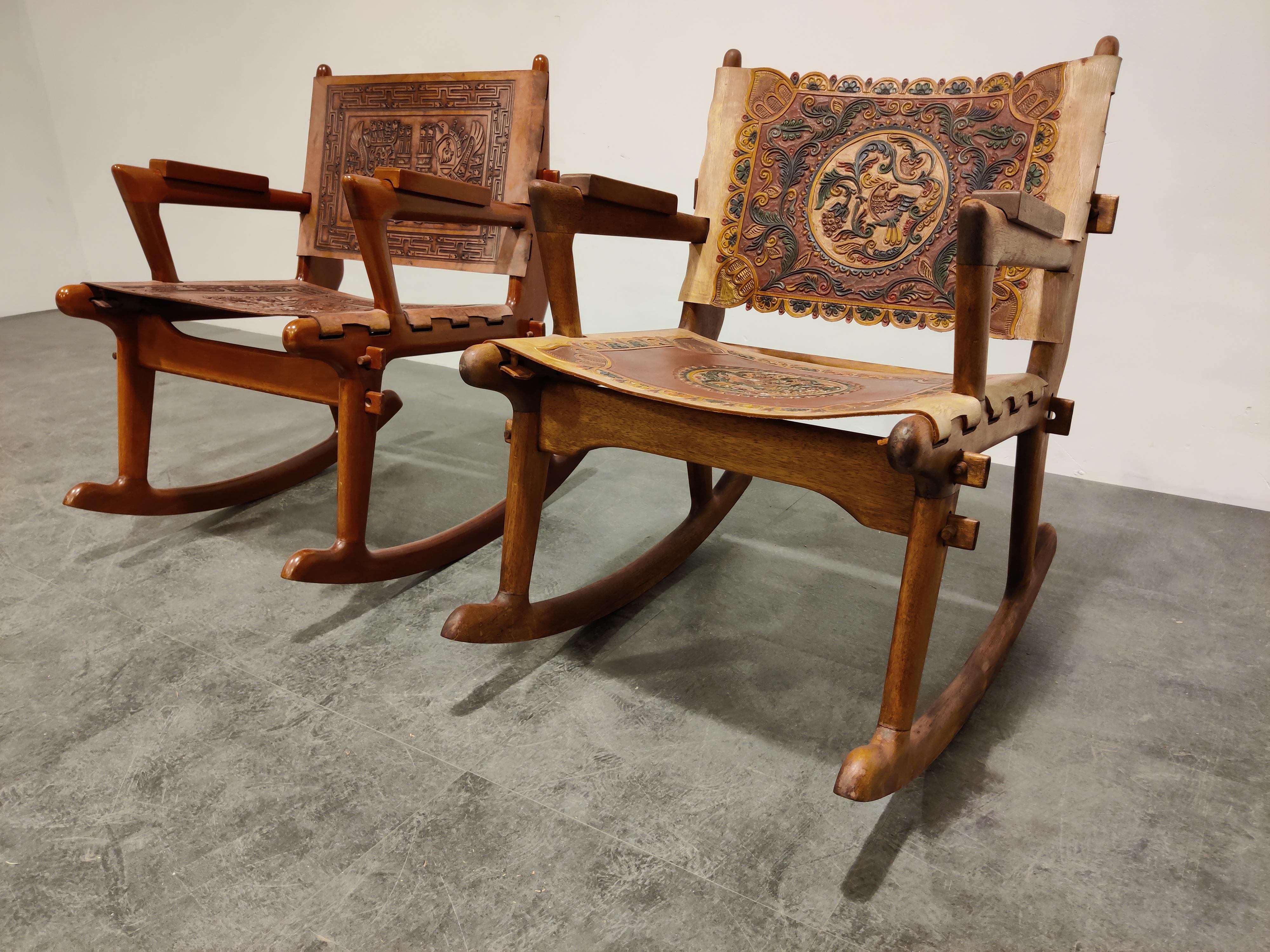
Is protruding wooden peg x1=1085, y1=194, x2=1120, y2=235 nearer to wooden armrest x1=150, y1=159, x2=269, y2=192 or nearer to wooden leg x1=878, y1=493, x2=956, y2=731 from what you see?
wooden leg x1=878, y1=493, x2=956, y2=731

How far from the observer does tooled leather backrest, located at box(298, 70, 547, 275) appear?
1831 mm

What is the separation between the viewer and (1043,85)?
1372 millimetres

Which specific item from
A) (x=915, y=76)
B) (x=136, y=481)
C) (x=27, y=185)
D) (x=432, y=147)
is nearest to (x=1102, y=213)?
(x=915, y=76)

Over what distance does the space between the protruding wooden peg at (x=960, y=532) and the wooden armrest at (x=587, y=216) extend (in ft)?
2.09

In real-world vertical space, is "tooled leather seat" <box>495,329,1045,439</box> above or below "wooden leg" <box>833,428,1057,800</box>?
above

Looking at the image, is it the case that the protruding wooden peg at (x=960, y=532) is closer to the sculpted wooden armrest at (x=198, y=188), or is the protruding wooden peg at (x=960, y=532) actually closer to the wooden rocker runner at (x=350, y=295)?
the wooden rocker runner at (x=350, y=295)

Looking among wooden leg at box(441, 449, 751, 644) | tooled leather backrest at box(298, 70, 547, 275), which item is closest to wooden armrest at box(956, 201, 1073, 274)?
wooden leg at box(441, 449, 751, 644)

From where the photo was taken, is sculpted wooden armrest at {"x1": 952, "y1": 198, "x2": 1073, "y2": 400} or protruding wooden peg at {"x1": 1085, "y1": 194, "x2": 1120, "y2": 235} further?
protruding wooden peg at {"x1": 1085, "y1": 194, "x2": 1120, "y2": 235}

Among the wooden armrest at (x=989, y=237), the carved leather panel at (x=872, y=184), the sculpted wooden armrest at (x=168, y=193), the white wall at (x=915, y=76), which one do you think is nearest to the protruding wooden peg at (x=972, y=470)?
the wooden armrest at (x=989, y=237)

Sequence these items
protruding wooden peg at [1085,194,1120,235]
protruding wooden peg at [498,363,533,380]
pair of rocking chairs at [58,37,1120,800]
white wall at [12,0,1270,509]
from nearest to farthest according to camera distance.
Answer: pair of rocking chairs at [58,37,1120,800]
protruding wooden peg at [498,363,533,380]
protruding wooden peg at [1085,194,1120,235]
white wall at [12,0,1270,509]

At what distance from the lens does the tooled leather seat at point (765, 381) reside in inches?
38.2

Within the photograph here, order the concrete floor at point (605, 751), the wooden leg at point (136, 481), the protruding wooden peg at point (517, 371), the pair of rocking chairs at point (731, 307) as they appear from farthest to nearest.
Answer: the wooden leg at point (136, 481), the protruding wooden peg at point (517, 371), the pair of rocking chairs at point (731, 307), the concrete floor at point (605, 751)

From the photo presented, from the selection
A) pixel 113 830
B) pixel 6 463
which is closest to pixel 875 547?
pixel 113 830

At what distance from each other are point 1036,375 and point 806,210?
0.51 m
